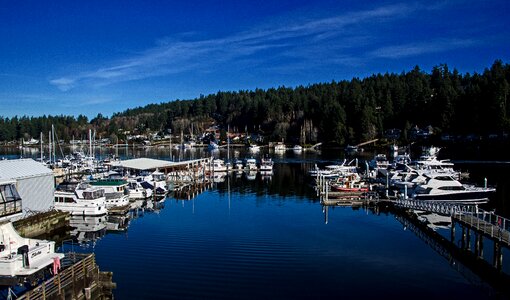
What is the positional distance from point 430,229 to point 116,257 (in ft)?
68.1

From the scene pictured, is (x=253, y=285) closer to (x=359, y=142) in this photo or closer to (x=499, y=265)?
(x=499, y=265)

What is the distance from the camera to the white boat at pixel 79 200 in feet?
120

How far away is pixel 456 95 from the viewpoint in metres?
122

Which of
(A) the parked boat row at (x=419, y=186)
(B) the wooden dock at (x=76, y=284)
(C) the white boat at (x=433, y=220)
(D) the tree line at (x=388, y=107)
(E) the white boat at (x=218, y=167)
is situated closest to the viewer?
(B) the wooden dock at (x=76, y=284)

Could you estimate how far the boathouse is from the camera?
1162 inches

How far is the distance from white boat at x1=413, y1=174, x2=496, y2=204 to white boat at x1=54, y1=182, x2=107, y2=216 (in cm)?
2745

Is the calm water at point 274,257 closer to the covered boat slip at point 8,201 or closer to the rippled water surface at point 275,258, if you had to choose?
the rippled water surface at point 275,258

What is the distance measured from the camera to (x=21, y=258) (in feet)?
54.6

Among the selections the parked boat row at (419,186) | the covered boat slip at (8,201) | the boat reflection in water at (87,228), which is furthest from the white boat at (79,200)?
the parked boat row at (419,186)

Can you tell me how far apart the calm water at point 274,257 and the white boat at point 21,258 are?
386 cm

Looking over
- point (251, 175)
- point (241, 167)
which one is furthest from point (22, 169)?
point (241, 167)

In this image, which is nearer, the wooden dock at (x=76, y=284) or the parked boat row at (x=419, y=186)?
the wooden dock at (x=76, y=284)

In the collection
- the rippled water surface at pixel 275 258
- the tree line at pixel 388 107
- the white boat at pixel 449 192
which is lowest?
the rippled water surface at pixel 275 258

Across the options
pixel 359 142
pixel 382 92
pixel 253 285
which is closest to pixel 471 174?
pixel 253 285
